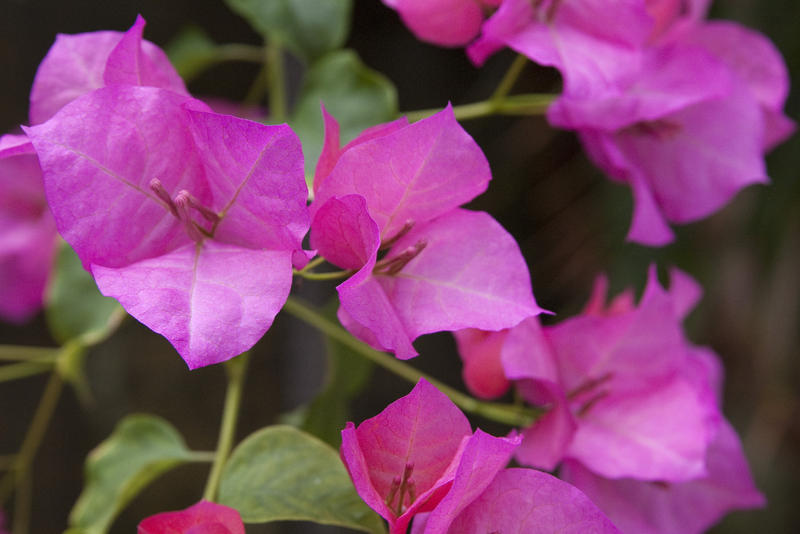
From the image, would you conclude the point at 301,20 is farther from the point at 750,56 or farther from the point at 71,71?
the point at 750,56

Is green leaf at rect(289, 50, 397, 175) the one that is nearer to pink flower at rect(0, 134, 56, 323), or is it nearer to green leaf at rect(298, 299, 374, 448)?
green leaf at rect(298, 299, 374, 448)

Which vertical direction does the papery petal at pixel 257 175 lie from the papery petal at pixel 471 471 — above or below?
above

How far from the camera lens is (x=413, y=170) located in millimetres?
285

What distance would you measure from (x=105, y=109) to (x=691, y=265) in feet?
2.84

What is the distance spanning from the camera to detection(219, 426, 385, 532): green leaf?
0.98 ft

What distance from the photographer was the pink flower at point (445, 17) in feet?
1.24

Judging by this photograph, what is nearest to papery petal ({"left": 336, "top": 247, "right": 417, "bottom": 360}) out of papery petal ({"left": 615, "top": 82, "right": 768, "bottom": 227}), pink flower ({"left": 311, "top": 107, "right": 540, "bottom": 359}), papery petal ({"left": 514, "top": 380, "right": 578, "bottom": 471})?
pink flower ({"left": 311, "top": 107, "right": 540, "bottom": 359})

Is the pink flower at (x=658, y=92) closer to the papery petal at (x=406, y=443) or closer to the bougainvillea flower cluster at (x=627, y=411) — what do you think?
the bougainvillea flower cluster at (x=627, y=411)

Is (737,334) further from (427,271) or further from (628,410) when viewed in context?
(427,271)

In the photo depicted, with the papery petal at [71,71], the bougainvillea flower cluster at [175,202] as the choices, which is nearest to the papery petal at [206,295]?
the bougainvillea flower cluster at [175,202]

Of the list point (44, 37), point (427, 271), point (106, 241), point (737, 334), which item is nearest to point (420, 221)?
point (427, 271)

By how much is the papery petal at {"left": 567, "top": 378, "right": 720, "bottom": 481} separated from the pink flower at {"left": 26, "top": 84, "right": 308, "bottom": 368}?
7.8 inches

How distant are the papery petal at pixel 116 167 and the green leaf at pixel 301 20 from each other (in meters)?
0.19

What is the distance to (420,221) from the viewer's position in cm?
31
